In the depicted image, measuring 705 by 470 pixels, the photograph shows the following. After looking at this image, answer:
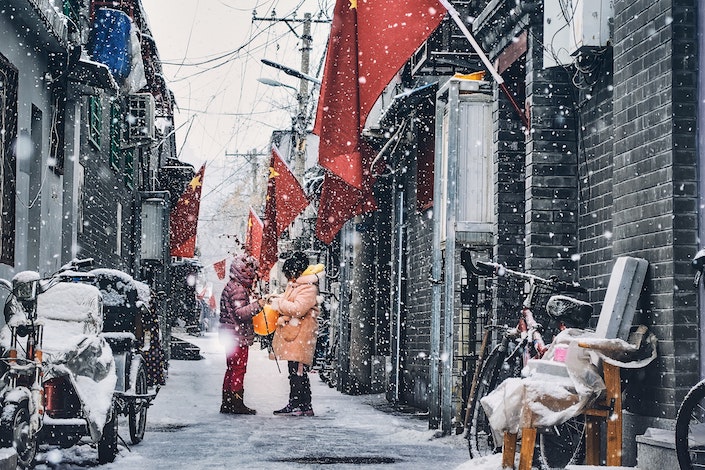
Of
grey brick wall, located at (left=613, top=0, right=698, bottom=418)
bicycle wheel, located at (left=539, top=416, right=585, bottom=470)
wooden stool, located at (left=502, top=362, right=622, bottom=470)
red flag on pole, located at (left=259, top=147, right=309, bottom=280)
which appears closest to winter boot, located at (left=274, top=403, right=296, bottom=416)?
bicycle wheel, located at (left=539, top=416, right=585, bottom=470)

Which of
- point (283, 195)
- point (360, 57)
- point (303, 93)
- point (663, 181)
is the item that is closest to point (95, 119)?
point (283, 195)

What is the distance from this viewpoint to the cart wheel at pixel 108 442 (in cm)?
862

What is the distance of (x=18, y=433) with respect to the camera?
23.0 ft

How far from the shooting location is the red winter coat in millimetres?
14000

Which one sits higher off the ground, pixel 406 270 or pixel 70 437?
pixel 406 270

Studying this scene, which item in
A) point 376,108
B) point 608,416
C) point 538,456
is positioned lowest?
point 538,456

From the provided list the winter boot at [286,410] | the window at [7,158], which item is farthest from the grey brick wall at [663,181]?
the window at [7,158]

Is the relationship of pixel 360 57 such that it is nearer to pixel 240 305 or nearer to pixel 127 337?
pixel 127 337

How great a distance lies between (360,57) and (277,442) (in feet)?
12.9

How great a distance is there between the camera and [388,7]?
1020 cm

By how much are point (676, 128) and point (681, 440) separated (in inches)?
89.6

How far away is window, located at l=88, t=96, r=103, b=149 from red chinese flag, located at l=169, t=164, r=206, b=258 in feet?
36.0

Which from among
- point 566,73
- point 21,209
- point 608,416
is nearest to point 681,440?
point 608,416

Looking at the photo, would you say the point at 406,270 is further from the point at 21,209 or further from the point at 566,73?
the point at 566,73
